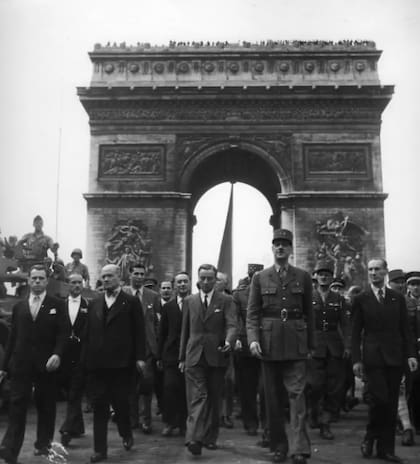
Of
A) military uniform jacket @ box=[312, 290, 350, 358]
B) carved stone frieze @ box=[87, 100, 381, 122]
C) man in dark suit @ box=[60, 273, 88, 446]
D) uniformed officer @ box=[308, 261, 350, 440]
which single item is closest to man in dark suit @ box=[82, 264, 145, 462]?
man in dark suit @ box=[60, 273, 88, 446]

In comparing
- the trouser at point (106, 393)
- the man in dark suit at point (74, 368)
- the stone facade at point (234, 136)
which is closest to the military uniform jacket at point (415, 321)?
the trouser at point (106, 393)

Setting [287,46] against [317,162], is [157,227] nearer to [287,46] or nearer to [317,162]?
[317,162]

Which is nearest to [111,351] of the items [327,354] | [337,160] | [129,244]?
[327,354]

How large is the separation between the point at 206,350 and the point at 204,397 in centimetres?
52

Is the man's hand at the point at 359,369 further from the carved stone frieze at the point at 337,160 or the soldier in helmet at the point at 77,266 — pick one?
the carved stone frieze at the point at 337,160

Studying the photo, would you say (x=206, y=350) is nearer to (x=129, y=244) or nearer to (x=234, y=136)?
(x=129, y=244)

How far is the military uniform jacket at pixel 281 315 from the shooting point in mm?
6500

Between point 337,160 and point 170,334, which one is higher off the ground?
point 337,160

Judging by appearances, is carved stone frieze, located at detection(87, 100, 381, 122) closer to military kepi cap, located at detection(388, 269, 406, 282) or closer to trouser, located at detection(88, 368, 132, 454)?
military kepi cap, located at detection(388, 269, 406, 282)

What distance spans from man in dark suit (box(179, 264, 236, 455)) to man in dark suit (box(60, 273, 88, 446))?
1267mm

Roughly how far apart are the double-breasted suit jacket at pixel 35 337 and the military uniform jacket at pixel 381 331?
3.18m

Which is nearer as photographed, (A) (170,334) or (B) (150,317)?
(A) (170,334)

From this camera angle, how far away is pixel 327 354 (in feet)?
28.1

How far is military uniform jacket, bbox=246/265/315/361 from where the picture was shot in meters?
6.50
